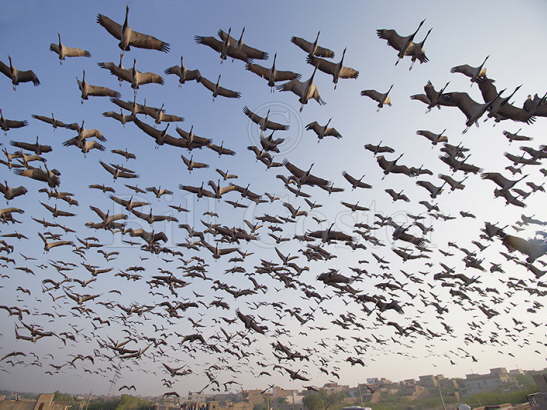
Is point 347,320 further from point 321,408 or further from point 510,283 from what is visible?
point 321,408

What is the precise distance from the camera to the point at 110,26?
36.8 ft

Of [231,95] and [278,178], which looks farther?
[278,178]

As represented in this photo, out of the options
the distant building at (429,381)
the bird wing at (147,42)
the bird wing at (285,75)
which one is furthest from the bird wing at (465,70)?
the distant building at (429,381)

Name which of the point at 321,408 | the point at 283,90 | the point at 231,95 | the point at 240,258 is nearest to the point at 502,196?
the point at 283,90

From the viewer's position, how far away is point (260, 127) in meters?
15.3

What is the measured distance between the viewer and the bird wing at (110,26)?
36.1ft

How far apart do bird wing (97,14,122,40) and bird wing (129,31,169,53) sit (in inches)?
18.0

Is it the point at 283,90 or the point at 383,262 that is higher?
the point at 283,90

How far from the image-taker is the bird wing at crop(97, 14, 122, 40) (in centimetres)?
1099

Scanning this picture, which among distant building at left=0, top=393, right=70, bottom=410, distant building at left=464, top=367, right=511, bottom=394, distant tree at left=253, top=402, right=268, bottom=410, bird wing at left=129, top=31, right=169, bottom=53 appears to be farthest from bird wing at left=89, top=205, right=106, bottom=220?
distant building at left=464, top=367, right=511, bottom=394

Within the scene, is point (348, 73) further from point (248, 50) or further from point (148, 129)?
point (148, 129)

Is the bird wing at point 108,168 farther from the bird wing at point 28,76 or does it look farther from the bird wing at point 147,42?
the bird wing at point 147,42

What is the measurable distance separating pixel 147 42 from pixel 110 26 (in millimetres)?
1330

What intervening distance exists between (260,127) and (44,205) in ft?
48.2
